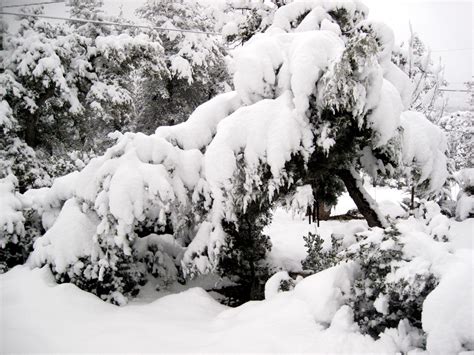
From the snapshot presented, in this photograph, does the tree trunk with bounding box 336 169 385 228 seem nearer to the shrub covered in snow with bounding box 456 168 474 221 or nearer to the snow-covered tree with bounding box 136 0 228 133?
the shrub covered in snow with bounding box 456 168 474 221

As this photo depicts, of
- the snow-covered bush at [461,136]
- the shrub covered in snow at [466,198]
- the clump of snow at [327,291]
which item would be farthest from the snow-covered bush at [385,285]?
the snow-covered bush at [461,136]

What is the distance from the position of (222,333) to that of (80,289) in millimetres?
2127

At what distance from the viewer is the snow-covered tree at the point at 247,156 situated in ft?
13.8

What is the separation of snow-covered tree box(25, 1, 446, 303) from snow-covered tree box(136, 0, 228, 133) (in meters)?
9.47

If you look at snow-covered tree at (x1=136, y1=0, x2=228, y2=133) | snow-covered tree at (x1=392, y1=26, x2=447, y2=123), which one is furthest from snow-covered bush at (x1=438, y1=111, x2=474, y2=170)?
snow-covered tree at (x1=136, y1=0, x2=228, y2=133)

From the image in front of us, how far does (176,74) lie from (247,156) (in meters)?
10.5

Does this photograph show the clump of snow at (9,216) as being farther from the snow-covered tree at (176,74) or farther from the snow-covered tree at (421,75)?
the snow-covered tree at (176,74)

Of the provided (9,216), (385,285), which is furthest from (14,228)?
(385,285)

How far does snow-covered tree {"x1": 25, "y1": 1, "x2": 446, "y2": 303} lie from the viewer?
4191 mm

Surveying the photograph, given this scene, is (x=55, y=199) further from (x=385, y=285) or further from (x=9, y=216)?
(x=385, y=285)

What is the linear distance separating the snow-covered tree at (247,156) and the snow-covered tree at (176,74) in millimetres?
9473

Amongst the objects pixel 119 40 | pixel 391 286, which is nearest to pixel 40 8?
pixel 119 40

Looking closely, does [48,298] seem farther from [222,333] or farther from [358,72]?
[358,72]

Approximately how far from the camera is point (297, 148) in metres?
4.21
